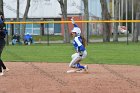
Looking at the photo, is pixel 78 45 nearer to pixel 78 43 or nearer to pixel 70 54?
pixel 78 43

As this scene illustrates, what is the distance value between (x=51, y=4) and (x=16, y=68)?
5023 cm

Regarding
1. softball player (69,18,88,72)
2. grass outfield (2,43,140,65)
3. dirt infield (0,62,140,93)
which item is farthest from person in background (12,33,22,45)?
softball player (69,18,88,72)

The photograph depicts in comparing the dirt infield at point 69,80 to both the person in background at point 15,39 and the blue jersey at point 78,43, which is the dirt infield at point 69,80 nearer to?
the blue jersey at point 78,43

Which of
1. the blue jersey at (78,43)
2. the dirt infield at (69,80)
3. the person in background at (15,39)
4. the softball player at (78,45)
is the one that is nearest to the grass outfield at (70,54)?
the dirt infield at (69,80)

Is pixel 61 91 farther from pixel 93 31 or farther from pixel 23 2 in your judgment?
pixel 23 2

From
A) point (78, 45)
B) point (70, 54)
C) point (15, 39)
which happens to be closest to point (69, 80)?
point (78, 45)

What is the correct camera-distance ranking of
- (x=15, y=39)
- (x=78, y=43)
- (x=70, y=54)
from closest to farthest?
(x=78, y=43) < (x=70, y=54) < (x=15, y=39)

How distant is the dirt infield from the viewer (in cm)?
1183

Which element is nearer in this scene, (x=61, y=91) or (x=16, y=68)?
(x=61, y=91)

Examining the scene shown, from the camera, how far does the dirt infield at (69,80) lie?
11.8 metres

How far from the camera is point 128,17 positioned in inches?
3282

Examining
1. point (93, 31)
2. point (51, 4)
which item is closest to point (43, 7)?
point (51, 4)

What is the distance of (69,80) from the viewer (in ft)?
45.3

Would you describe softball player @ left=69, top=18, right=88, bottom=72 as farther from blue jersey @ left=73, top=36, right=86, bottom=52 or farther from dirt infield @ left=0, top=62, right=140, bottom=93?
dirt infield @ left=0, top=62, right=140, bottom=93
